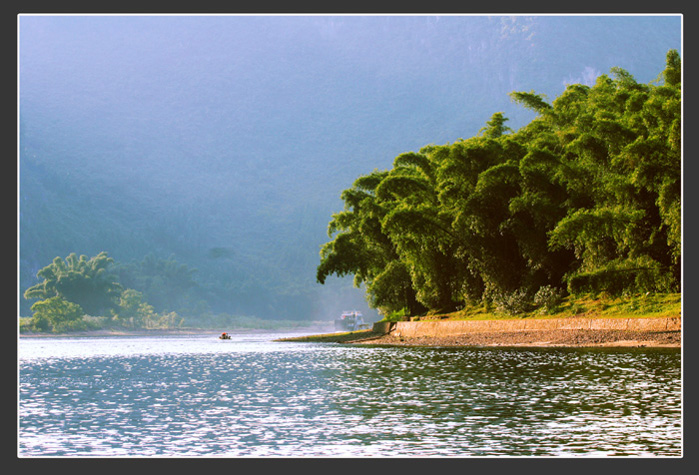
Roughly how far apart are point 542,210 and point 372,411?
22.7 metres

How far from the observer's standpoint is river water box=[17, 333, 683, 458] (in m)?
8.79

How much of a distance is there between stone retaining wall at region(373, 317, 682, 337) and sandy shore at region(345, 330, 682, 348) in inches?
15.5

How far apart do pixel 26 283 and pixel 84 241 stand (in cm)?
2185

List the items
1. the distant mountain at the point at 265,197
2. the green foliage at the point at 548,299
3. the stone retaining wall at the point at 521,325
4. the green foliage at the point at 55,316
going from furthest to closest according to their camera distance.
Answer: the distant mountain at the point at 265,197 → the green foliage at the point at 55,316 → the green foliage at the point at 548,299 → the stone retaining wall at the point at 521,325

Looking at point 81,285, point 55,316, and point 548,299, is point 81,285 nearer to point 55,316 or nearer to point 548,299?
point 55,316

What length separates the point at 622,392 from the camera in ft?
42.9

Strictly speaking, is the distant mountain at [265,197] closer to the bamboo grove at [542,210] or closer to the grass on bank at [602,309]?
the bamboo grove at [542,210]

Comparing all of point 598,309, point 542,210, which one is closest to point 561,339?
point 598,309

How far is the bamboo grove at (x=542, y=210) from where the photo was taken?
27.7m

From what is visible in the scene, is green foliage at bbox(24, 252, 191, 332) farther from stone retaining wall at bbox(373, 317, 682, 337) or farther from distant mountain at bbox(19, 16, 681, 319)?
stone retaining wall at bbox(373, 317, 682, 337)

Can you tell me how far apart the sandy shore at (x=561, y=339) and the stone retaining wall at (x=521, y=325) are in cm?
39

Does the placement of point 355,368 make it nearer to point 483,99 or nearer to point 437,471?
point 437,471

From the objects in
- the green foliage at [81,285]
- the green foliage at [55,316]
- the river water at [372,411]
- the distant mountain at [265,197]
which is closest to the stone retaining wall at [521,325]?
the river water at [372,411]

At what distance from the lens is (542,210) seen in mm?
32969
